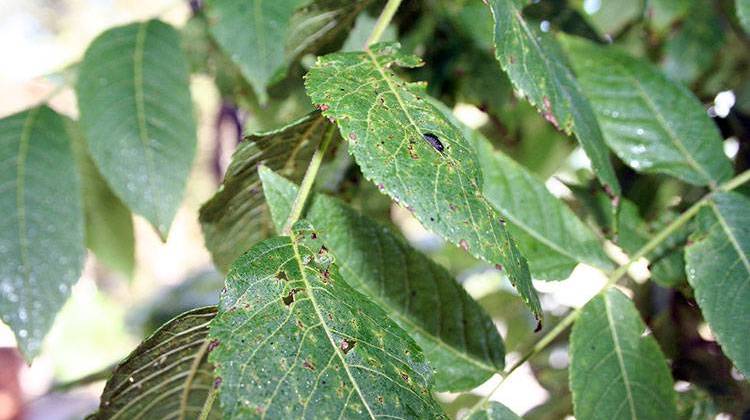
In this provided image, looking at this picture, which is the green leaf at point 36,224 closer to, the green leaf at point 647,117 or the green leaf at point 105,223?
the green leaf at point 105,223

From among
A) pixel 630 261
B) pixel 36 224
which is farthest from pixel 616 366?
pixel 36 224

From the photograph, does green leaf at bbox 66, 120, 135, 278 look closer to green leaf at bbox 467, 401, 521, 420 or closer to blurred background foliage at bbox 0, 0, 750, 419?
blurred background foliage at bbox 0, 0, 750, 419

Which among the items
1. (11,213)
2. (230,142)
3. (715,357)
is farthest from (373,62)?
(230,142)

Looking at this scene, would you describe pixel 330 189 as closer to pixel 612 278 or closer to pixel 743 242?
pixel 612 278

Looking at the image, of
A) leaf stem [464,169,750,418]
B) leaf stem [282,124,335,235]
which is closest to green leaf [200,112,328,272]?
leaf stem [282,124,335,235]

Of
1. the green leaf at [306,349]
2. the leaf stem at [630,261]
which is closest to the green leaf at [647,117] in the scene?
the leaf stem at [630,261]

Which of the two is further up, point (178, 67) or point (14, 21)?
point (14, 21)

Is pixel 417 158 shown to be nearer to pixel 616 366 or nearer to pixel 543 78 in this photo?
pixel 543 78
